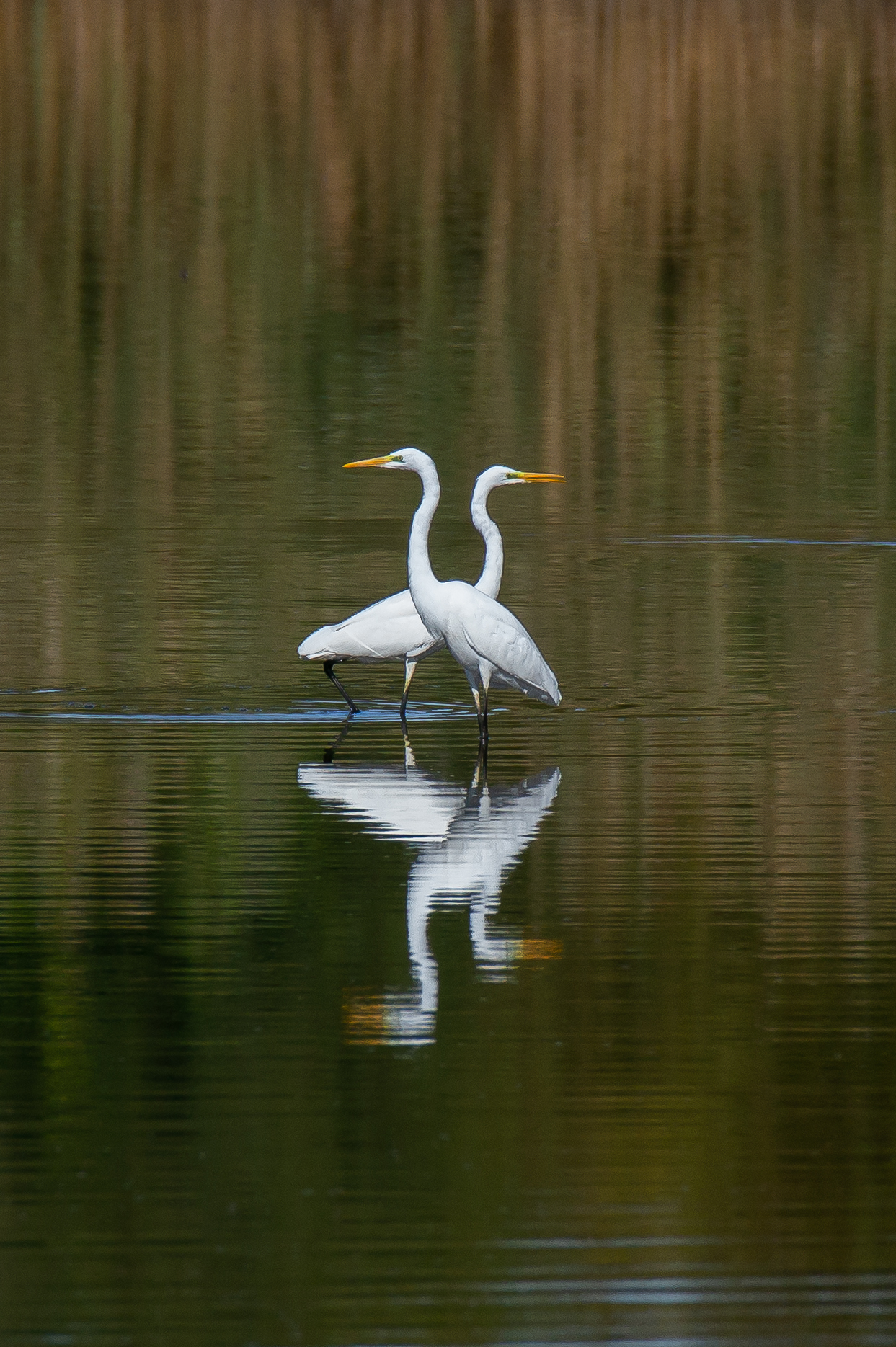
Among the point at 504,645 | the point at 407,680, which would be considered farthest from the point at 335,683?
the point at 504,645

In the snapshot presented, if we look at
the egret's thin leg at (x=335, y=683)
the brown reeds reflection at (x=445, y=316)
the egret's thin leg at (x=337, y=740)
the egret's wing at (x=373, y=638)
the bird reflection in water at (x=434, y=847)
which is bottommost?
the bird reflection in water at (x=434, y=847)

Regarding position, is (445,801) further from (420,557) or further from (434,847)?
(420,557)

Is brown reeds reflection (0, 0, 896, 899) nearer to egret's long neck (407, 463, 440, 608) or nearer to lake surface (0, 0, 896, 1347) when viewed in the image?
lake surface (0, 0, 896, 1347)

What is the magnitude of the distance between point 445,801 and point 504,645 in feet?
5.05

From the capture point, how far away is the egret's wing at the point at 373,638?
14594mm

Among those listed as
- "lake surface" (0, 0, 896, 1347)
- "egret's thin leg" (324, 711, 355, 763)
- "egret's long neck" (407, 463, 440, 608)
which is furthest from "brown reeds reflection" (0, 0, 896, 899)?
"egret's long neck" (407, 463, 440, 608)

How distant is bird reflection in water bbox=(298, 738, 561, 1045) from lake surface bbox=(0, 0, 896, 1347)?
0.04m

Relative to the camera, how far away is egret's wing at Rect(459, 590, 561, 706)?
43.9ft

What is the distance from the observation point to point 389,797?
479 inches

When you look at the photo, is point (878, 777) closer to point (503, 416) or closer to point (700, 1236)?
point (700, 1236)

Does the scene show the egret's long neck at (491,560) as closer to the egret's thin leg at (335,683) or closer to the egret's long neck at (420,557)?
the egret's long neck at (420,557)

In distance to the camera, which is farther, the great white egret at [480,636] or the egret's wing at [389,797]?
the great white egret at [480,636]

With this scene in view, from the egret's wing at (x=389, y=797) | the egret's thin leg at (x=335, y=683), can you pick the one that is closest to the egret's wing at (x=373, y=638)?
the egret's thin leg at (x=335, y=683)

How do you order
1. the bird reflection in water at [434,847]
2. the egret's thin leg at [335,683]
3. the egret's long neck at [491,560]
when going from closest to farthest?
the bird reflection in water at [434,847], the egret's long neck at [491,560], the egret's thin leg at [335,683]
